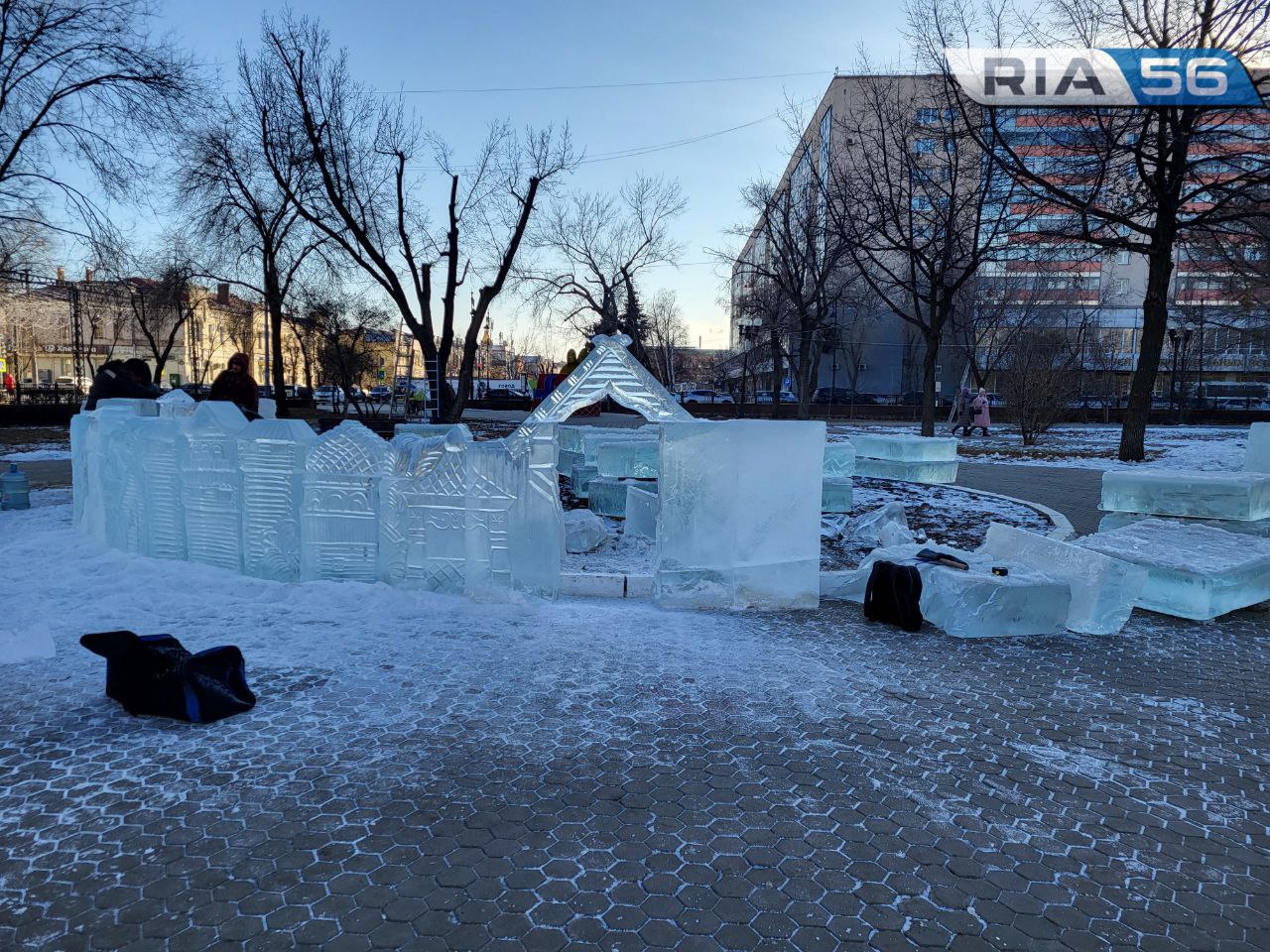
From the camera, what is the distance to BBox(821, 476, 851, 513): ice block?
10.3m

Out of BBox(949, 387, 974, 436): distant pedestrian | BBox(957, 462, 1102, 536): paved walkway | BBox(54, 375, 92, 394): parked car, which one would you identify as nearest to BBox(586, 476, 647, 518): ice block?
BBox(957, 462, 1102, 536): paved walkway

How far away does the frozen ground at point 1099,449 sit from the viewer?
1722cm

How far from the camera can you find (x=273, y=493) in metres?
6.59

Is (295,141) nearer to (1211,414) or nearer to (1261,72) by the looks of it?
(1261,72)

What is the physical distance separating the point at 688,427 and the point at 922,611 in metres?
2.29

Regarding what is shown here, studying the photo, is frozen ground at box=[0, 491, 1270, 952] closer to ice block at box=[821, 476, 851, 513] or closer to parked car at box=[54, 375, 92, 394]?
ice block at box=[821, 476, 851, 513]

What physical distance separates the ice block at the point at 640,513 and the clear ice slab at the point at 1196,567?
4.11 meters

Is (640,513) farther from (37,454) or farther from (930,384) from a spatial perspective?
(930,384)

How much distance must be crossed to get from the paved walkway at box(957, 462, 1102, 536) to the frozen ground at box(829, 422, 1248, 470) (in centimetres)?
126

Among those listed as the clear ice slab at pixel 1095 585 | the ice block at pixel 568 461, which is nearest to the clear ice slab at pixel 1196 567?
the clear ice slab at pixel 1095 585

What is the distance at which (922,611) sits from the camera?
5.96m

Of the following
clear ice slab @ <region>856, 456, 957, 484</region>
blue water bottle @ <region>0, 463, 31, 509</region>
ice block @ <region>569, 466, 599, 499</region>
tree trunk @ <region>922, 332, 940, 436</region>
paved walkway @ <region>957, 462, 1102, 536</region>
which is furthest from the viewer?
tree trunk @ <region>922, 332, 940, 436</region>

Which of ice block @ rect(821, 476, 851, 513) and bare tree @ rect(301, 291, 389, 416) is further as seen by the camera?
bare tree @ rect(301, 291, 389, 416)

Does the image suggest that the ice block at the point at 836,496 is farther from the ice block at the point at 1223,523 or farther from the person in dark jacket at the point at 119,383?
the person in dark jacket at the point at 119,383
